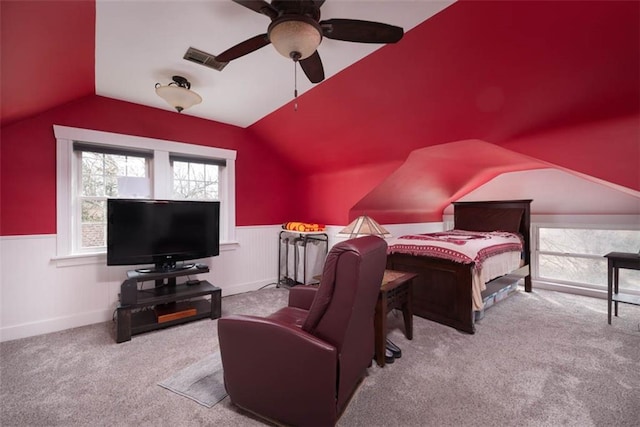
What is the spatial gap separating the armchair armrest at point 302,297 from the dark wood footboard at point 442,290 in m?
1.41

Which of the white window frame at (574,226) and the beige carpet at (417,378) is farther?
the white window frame at (574,226)

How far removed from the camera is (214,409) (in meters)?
1.63

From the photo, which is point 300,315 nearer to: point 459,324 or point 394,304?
point 394,304

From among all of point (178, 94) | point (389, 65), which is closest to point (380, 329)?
point (389, 65)

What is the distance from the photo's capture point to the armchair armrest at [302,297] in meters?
2.15

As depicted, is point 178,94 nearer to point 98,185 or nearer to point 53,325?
point 98,185

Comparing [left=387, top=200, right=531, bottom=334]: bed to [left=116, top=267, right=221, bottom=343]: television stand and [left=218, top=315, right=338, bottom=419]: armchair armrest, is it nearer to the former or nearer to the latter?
[left=218, top=315, right=338, bottom=419]: armchair armrest

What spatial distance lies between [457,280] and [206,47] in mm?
3085

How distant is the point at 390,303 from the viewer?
2232 mm

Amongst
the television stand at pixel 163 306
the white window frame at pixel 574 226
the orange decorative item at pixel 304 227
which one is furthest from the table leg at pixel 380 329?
the white window frame at pixel 574 226

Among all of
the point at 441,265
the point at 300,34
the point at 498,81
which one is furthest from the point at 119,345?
the point at 498,81

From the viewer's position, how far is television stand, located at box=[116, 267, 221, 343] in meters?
2.48

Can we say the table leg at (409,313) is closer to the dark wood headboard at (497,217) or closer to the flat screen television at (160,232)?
the flat screen television at (160,232)

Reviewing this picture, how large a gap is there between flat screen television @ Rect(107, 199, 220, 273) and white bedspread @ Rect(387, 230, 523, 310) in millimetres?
2293
